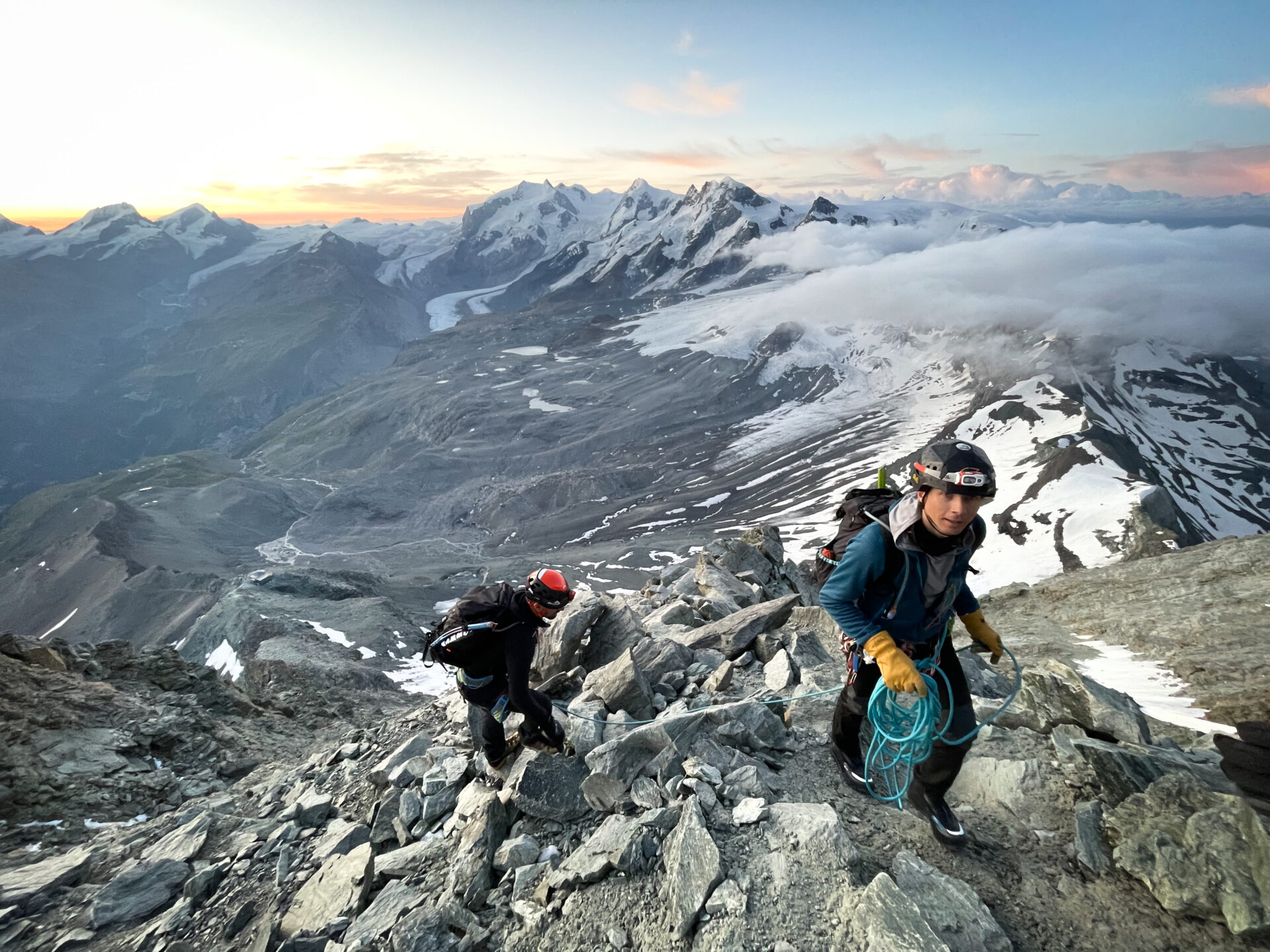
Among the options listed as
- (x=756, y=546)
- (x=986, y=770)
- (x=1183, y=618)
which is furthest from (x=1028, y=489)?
(x=986, y=770)

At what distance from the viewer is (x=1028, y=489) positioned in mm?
105375

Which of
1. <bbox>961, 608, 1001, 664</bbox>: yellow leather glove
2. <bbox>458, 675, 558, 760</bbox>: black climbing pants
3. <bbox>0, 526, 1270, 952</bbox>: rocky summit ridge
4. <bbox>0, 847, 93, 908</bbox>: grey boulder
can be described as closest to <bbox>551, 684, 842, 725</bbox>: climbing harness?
<bbox>0, 526, 1270, 952</bbox>: rocky summit ridge

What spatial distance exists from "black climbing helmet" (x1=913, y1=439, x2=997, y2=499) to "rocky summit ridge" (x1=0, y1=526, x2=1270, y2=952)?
295 cm

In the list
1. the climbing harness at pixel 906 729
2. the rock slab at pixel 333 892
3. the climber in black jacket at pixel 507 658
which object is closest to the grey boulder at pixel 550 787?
the climber in black jacket at pixel 507 658

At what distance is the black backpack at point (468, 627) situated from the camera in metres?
6.79

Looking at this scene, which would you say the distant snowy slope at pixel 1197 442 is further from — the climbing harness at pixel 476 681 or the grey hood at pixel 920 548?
the climbing harness at pixel 476 681

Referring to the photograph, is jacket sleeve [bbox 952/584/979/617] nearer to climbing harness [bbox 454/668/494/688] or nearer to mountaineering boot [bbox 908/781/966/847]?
mountaineering boot [bbox 908/781/966/847]

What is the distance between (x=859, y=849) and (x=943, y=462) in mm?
3445

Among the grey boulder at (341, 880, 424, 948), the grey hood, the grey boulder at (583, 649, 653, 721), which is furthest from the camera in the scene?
the grey boulder at (583, 649, 653, 721)

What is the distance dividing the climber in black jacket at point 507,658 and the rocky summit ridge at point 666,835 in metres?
0.44

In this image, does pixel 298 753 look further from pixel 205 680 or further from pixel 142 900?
pixel 142 900

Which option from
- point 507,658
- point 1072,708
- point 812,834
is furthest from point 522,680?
point 1072,708

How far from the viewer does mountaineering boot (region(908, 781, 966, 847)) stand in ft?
16.9

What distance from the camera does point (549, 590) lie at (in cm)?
647
